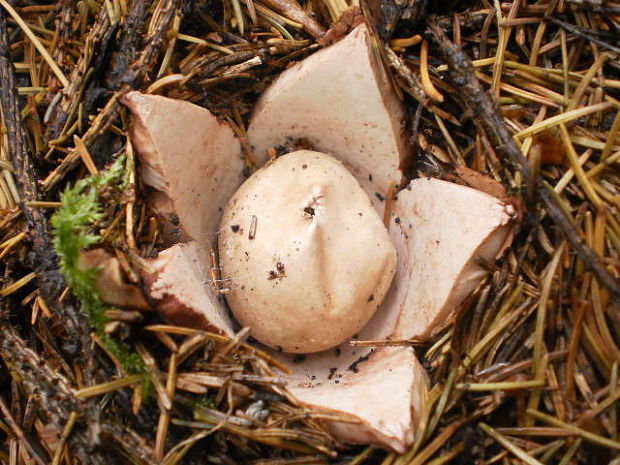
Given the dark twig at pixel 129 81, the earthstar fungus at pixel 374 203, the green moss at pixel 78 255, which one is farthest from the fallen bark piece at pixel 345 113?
the green moss at pixel 78 255

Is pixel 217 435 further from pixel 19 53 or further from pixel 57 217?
pixel 19 53

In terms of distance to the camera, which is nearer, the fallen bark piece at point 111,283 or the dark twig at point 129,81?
the fallen bark piece at point 111,283

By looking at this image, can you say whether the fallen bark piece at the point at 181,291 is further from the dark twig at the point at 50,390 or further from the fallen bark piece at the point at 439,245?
the fallen bark piece at the point at 439,245

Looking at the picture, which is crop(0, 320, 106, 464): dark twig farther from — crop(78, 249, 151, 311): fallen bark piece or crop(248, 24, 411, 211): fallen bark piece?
crop(248, 24, 411, 211): fallen bark piece

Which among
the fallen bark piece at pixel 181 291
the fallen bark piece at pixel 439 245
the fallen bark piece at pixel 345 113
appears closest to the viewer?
the fallen bark piece at pixel 181 291

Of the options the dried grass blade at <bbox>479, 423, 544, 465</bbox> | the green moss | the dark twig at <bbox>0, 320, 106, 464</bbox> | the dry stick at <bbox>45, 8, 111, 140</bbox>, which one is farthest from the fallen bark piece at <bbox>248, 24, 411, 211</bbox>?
the dark twig at <bbox>0, 320, 106, 464</bbox>

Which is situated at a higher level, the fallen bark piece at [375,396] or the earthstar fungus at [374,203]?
the earthstar fungus at [374,203]

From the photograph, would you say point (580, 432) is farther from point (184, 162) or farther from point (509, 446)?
point (184, 162)
